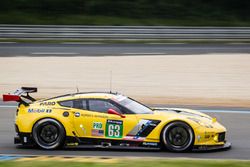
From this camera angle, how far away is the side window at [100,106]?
35.0ft

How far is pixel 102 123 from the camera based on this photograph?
10.5m

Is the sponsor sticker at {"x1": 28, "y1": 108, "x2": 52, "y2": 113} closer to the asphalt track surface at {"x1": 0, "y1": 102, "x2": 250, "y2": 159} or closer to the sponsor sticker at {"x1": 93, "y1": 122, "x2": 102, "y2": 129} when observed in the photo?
the asphalt track surface at {"x1": 0, "y1": 102, "x2": 250, "y2": 159}

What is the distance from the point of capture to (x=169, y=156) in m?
10.1

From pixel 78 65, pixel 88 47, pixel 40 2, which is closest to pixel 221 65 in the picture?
pixel 78 65

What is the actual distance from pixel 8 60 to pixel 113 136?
47.6ft

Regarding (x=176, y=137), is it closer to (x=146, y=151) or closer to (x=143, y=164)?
(x=146, y=151)

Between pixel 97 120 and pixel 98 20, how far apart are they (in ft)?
74.4

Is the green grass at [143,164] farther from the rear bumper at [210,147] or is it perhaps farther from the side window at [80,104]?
the side window at [80,104]

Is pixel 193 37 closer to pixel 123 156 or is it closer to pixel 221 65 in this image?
pixel 221 65

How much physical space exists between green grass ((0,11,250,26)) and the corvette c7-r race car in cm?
2147

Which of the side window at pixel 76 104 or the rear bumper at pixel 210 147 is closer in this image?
the rear bumper at pixel 210 147

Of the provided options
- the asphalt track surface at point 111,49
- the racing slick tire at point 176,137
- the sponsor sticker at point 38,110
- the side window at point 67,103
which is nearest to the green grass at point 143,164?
the racing slick tire at point 176,137

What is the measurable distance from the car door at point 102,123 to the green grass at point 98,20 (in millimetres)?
21646

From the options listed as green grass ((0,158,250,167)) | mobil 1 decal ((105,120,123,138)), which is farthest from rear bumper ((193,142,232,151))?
green grass ((0,158,250,167))
